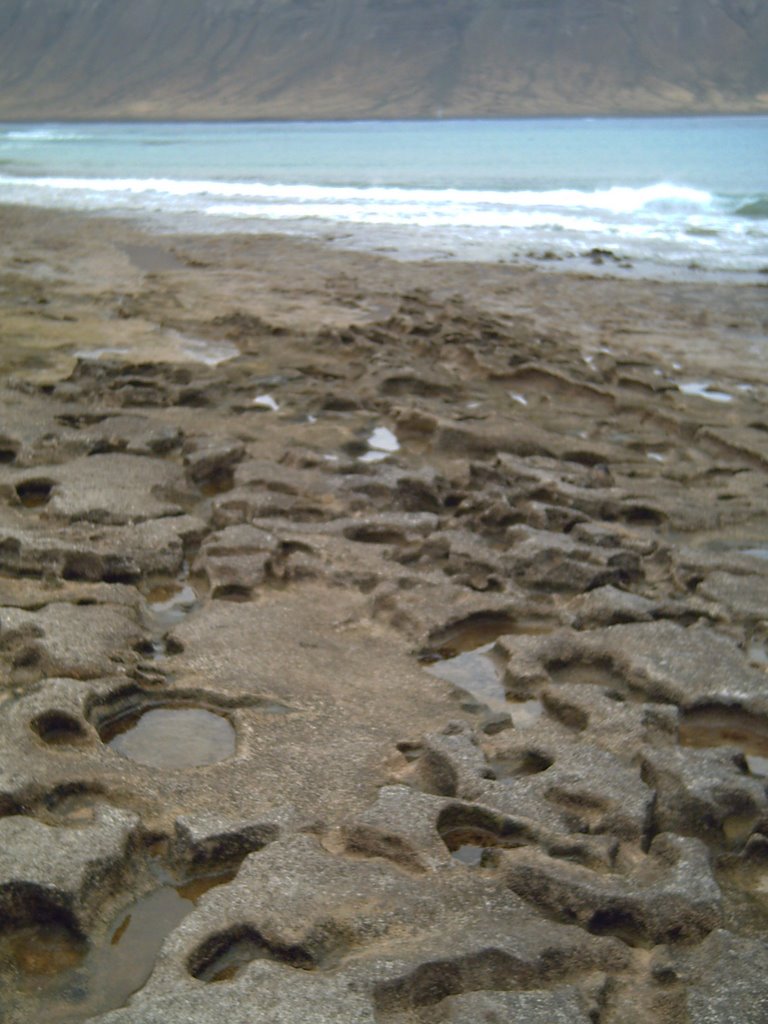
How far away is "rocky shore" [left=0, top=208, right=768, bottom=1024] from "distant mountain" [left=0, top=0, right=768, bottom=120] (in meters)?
76.5

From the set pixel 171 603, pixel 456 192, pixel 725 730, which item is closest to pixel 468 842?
pixel 725 730

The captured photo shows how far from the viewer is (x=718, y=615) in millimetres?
4000

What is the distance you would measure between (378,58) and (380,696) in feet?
308

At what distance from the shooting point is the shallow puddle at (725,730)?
10.8 feet

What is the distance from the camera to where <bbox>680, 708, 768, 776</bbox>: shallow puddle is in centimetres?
329

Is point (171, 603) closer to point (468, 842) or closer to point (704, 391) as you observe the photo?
point (468, 842)

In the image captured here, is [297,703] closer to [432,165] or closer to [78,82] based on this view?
[432,165]

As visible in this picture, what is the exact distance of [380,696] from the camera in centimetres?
332

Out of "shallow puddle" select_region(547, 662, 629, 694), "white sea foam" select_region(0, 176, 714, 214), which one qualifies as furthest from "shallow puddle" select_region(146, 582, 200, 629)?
"white sea foam" select_region(0, 176, 714, 214)

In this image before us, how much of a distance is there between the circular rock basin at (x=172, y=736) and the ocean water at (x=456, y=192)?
403 inches

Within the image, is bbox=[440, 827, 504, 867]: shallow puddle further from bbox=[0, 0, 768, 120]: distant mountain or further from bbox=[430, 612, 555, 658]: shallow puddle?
bbox=[0, 0, 768, 120]: distant mountain

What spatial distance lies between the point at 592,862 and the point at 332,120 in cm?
7993

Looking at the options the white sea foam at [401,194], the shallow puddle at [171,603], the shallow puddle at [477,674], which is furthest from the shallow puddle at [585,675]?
the white sea foam at [401,194]

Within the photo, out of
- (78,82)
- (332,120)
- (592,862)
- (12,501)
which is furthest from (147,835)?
(78,82)
